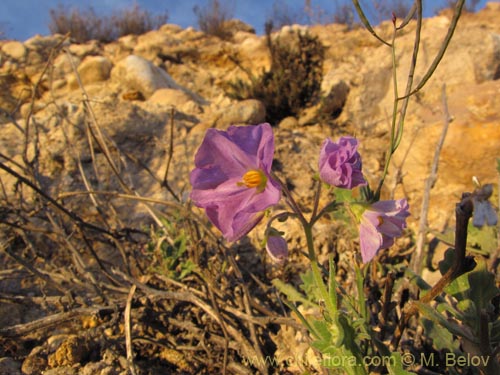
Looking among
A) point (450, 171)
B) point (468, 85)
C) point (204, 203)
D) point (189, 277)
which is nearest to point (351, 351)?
point (204, 203)

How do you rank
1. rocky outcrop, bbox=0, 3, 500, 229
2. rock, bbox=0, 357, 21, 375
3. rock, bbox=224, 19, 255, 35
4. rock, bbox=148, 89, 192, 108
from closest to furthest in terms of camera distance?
rock, bbox=0, 357, 21, 375, rocky outcrop, bbox=0, 3, 500, 229, rock, bbox=148, 89, 192, 108, rock, bbox=224, 19, 255, 35

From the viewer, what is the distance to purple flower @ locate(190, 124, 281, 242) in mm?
1037

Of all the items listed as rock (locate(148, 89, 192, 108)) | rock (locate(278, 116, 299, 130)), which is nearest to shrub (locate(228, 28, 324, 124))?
rock (locate(278, 116, 299, 130))

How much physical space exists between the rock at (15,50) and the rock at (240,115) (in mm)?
6259

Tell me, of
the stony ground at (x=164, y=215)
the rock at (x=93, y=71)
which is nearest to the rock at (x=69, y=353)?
the stony ground at (x=164, y=215)

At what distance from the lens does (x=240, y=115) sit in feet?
12.6

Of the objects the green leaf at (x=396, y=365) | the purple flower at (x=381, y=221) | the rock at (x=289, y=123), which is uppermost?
the rock at (x=289, y=123)

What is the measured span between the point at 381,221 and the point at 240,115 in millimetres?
2874

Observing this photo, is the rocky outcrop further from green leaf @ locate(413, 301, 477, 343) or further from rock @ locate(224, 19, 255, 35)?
rock @ locate(224, 19, 255, 35)

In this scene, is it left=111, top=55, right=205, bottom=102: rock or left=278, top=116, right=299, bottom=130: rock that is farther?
left=111, top=55, right=205, bottom=102: rock

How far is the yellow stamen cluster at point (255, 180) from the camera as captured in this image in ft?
3.61

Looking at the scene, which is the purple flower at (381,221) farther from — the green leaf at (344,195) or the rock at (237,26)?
the rock at (237,26)

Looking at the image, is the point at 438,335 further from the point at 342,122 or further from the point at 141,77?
the point at 141,77

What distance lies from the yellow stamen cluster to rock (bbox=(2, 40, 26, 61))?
8601mm
